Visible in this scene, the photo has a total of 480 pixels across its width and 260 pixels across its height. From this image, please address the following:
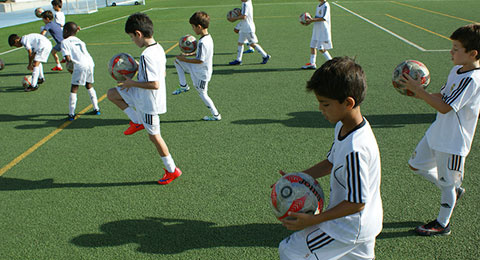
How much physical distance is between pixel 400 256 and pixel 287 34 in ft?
47.9

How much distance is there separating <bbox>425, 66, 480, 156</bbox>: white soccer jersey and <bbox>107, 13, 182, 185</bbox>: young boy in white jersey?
316 centimetres

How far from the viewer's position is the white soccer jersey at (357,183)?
2.21 meters

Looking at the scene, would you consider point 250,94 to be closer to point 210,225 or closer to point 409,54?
point 210,225

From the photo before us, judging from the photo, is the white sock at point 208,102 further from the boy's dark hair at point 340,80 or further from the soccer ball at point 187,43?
the boy's dark hair at point 340,80

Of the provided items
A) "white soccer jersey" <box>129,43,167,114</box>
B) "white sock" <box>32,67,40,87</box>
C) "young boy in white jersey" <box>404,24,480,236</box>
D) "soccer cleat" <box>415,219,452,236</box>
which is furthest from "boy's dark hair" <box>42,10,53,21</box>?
"soccer cleat" <box>415,219,452,236</box>

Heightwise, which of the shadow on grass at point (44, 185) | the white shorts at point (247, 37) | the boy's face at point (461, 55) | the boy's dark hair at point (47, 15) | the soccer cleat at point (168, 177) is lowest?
the shadow on grass at point (44, 185)

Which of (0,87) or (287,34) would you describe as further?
(287,34)

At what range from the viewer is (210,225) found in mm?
4188

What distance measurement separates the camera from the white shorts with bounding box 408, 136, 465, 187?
353cm

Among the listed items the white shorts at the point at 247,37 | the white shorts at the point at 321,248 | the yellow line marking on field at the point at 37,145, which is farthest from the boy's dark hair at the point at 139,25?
the white shorts at the point at 247,37

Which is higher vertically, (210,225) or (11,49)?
(11,49)

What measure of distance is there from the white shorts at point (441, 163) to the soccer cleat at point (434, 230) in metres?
0.46

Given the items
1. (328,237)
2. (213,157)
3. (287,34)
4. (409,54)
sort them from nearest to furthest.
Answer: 1. (328,237)
2. (213,157)
3. (409,54)
4. (287,34)

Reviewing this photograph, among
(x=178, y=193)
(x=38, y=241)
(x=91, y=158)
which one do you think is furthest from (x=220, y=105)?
(x=38, y=241)
